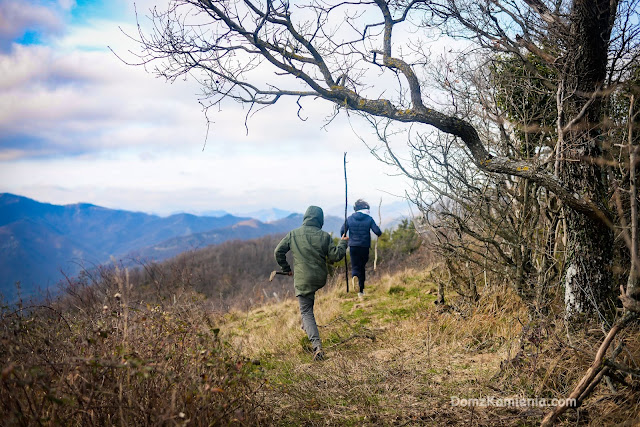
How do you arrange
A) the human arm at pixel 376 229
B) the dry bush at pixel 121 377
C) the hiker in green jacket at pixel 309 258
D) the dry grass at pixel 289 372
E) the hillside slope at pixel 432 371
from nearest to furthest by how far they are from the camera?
the dry bush at pixel 121 377
the dry grass at pixel 289 372
the hillside slope at pixel 432 371
the hiker in green jacket at pixel 309 258
the human arm at pixel 376 229

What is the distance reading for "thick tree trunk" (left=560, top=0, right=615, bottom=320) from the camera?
348cm

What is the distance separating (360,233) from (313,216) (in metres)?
3.13

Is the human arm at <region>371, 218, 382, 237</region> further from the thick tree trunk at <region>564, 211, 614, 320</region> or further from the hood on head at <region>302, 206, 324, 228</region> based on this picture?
the thick tree trunk at <region>564, 211, 614, 320</region>

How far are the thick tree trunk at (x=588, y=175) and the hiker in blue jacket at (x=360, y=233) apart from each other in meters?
4.71

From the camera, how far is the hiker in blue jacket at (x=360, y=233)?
8.37 meters

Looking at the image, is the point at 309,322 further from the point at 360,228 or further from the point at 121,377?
the point at 360,228

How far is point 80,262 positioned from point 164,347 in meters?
6.92

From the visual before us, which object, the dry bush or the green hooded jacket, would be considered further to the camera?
the green hooded jacket

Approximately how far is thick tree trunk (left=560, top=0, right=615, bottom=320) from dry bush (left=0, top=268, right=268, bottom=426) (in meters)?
3.25

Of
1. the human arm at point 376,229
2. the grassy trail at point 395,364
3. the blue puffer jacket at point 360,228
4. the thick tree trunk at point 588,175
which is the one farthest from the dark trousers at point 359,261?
the thick tree trunk at point 588,175

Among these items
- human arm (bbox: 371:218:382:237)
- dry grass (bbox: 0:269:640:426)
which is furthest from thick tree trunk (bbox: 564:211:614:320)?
human arm (bbox: 371:218:382:237)

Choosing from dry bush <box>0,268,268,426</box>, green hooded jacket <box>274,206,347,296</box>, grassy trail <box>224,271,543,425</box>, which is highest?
green hooded jacket <box>274,206,347,296</box>

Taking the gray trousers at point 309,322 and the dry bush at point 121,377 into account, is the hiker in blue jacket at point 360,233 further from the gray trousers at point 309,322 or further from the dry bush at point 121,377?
the dry bush at point 121,377

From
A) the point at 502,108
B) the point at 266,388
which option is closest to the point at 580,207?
the point at 502,108
